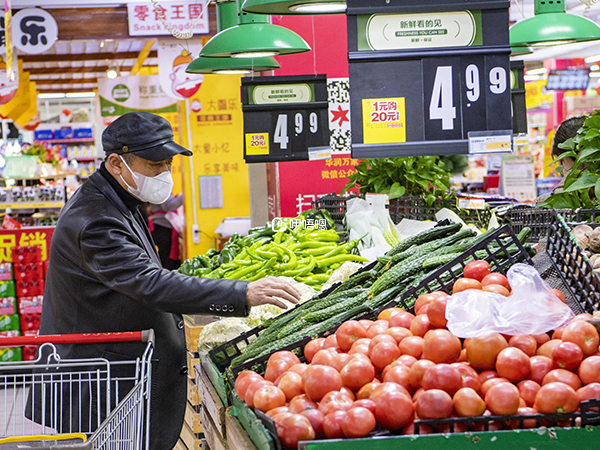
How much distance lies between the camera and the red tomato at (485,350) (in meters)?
1.67

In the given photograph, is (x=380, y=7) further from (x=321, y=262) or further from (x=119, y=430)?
(x=321, y=262)

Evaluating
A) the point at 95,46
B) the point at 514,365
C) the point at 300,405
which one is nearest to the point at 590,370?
the point at 514,365

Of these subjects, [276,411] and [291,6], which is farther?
[291,6]

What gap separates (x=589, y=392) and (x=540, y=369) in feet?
0.45

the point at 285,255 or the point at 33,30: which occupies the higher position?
the point at 33,30

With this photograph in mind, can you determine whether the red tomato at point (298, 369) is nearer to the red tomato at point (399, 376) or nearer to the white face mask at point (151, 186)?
the red tomato at point (399, 376)

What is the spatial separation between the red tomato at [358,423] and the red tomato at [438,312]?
454mm

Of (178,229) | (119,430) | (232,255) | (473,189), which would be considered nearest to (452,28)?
(119,430)

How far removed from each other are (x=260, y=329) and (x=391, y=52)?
121 centimetres

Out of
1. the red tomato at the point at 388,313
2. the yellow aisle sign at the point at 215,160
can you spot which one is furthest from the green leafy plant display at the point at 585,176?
the yellow aisle sign at the point at 215,160

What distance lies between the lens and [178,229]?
424 inches

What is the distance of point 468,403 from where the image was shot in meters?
1.51

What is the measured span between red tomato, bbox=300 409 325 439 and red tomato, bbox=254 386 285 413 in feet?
0.48

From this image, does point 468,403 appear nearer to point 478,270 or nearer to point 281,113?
point 478,270
